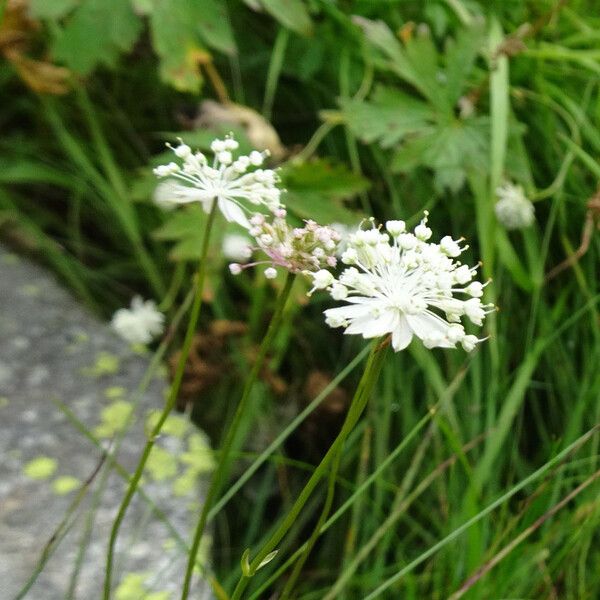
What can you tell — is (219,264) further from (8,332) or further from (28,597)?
(28,597)

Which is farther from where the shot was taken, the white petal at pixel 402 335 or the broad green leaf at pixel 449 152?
the broad green leaf at pixel 449 152

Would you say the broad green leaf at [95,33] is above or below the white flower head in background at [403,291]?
below

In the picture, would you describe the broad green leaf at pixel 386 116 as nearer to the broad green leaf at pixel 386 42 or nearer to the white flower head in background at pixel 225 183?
the broad green leaf at pixel 386 42

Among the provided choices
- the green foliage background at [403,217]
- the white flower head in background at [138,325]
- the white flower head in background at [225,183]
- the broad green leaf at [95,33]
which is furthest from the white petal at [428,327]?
the broad green leaf at [95,33]

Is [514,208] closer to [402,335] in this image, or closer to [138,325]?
[138,325]

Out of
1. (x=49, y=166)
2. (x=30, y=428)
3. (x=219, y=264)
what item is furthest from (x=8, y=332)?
(x=49, y=166)

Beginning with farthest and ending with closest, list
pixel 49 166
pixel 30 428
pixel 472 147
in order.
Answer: pixel 49 166, pixel 472 147, pixel 30 428

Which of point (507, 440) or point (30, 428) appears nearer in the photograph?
point (30, 428)
